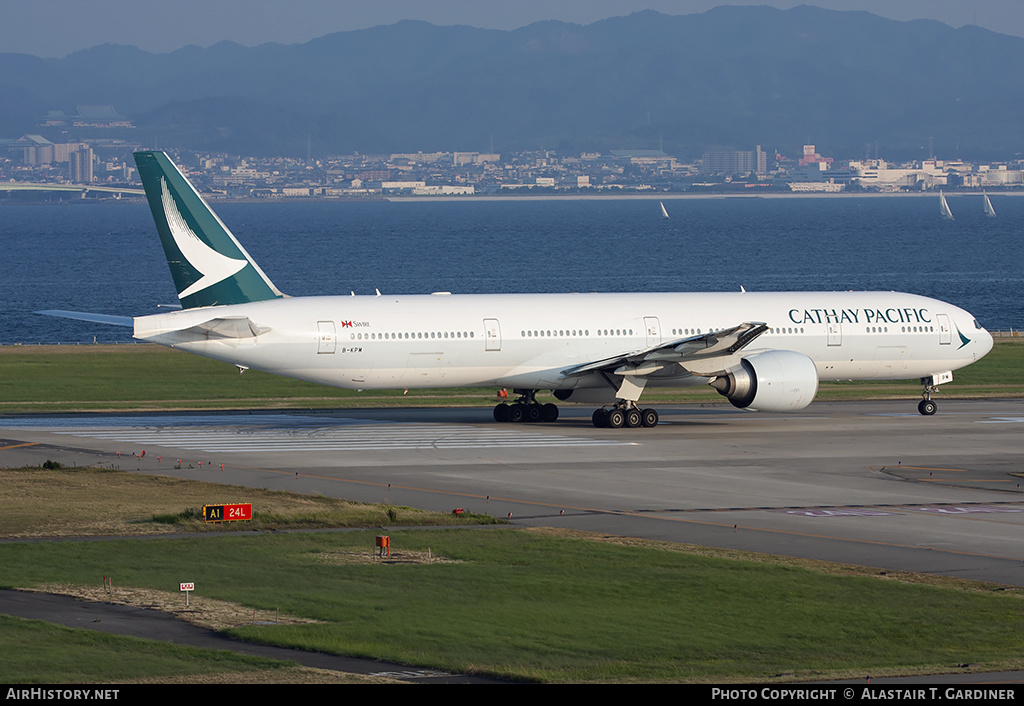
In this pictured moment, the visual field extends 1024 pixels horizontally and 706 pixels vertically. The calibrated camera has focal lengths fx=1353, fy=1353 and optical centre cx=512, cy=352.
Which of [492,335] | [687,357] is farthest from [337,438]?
[687,357]

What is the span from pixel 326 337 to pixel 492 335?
6015mm

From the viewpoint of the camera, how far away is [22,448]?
43.4m

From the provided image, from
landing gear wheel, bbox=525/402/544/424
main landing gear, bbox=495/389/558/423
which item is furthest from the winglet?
landing gear wheel, bbox=525/402/544/424

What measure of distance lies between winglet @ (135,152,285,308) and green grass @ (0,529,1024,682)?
63.7 ft

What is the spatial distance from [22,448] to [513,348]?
17.0 m

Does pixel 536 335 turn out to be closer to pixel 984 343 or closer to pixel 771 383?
pixel 771 383

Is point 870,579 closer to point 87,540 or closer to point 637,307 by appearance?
point 87,540

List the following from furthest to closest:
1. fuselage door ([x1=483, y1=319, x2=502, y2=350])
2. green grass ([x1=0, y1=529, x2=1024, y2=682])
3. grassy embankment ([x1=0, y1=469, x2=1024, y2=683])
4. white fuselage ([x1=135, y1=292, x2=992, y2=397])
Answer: fuselage door ([x1=483, y1=319, x2=502, y2=350]) → white fuselage ([x1=135, y1=292, x2=992, y2=397]) → green grass ([x1=0, y1=529, x2=1024, y2=682]) → grassy embankment ([x1=0, y1=469, x2=1024, y2=683])

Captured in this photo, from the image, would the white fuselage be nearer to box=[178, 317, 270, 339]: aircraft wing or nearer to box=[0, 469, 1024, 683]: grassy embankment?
box=[178, 317, 270, 339]: aircraft wing

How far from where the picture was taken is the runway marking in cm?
4447

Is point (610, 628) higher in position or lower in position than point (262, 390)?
→ lower

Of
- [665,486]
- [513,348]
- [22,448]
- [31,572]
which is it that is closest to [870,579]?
[665,486]

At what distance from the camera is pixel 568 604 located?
75.2ft

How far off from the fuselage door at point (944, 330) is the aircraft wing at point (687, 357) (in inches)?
371
